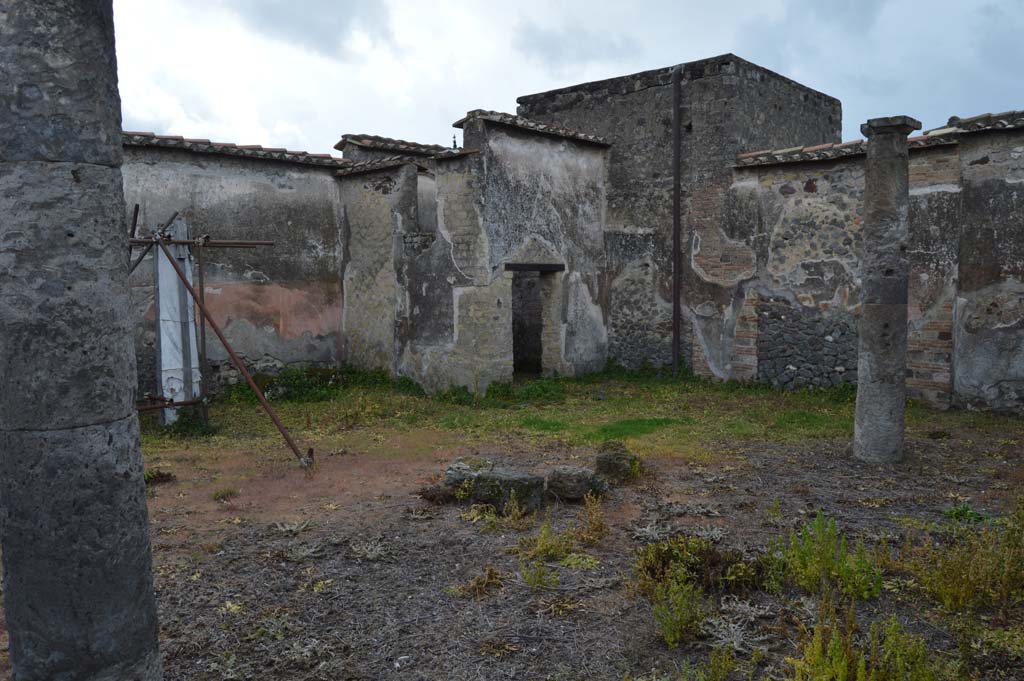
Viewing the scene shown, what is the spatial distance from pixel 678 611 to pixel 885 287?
179 inches

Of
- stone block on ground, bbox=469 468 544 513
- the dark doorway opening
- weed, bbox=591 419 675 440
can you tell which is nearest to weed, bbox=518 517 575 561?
stone block on ground, bbox=469 468 544 513

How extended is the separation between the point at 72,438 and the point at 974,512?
5.80 m

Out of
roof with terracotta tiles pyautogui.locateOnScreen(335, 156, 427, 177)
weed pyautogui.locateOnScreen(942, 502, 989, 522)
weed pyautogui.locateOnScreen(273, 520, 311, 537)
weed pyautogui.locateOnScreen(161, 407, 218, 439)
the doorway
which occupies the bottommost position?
weed pyautogui.locateOnScreen(273, 520, 311, 537)

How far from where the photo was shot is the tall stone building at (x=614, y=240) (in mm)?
8945

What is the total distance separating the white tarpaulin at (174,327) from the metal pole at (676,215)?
23.9 ft

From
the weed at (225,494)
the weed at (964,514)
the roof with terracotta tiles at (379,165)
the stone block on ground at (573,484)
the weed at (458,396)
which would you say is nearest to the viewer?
the weed at (964,514)

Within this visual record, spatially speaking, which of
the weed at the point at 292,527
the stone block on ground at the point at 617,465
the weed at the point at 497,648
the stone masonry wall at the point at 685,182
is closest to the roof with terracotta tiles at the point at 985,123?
the stone masonry wall at the point at 685,182

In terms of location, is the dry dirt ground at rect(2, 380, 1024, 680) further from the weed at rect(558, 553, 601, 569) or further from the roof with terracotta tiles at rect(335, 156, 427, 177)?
the roof with terracotta tiles at rect(335, 156, 427, 177)

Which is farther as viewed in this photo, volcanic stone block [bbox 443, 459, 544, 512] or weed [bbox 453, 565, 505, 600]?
volcanic stone block [bbox 443, 459, 544, 512]

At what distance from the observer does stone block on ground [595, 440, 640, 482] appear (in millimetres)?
6352

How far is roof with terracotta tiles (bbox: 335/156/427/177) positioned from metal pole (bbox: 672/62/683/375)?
4.07 meters

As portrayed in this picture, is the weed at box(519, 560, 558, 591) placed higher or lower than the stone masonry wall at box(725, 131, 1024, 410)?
lower

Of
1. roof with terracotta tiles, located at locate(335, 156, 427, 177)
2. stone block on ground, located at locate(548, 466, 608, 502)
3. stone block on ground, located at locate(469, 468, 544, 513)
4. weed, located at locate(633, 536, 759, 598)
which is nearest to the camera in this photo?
weed, located at locate(633, 536, 759, 598)

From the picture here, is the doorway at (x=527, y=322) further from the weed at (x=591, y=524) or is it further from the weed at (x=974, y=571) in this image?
the weed at (x=974, y=571)
